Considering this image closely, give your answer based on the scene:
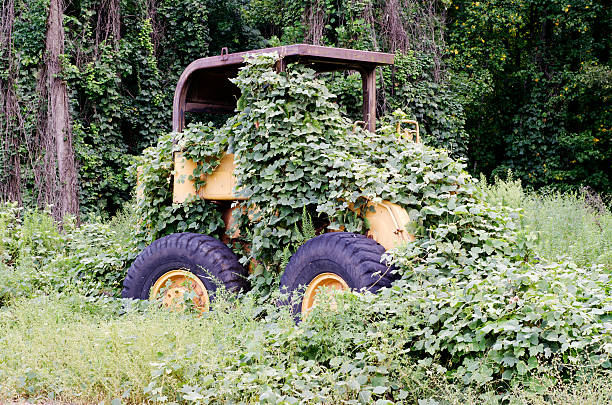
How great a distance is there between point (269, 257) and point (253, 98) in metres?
1.55

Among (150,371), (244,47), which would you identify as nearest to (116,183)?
(244,47)

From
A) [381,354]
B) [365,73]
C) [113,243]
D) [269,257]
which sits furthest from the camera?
[113,243]

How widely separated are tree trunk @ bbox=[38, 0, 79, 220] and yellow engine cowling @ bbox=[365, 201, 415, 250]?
30.1 ft

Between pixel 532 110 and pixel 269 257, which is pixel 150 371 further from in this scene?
pixel 532 110

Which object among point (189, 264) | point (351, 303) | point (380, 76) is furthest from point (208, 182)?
point (380, 76)

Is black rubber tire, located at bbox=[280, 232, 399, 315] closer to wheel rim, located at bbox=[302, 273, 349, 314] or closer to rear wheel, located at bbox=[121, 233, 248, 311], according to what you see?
wheel rim, located at bbox=[302, 273, 349, 314]

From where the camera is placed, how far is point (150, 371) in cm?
444

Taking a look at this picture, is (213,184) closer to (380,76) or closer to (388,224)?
(388,224)

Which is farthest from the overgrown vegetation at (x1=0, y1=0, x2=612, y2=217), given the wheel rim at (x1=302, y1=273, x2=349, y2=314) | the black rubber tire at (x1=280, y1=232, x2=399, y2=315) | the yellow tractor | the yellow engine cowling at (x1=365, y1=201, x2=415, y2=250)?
the wheel rim at (x1=302, y1=273, x2=349, y2=314)

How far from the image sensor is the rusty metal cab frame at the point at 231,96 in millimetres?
5523

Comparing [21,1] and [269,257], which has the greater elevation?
[21,1]

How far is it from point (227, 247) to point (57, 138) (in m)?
8.03

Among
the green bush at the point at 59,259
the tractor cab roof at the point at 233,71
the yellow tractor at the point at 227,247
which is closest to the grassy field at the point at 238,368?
the yellow tractor at the point at 227,247

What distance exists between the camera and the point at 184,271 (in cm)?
643
